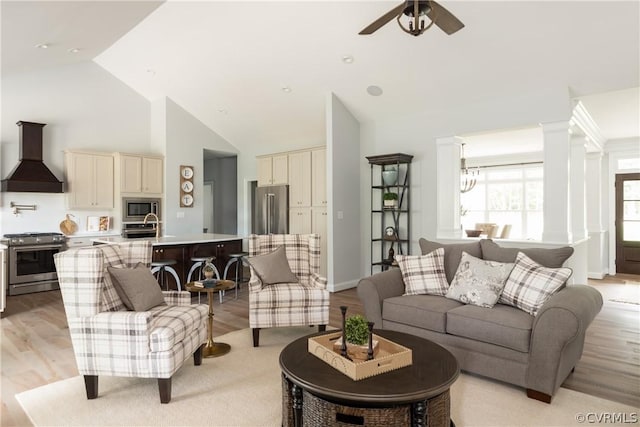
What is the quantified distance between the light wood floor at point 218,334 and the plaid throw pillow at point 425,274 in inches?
41.8

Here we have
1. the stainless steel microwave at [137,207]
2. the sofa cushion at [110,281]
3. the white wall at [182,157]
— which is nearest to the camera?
the sofa cushion at [110,281]

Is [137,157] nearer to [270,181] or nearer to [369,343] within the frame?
[270,181]

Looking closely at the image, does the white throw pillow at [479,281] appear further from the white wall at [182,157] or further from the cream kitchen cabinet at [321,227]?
the white wall at [182,157]

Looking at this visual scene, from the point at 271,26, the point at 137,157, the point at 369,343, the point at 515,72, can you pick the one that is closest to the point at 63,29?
the point at 271,26

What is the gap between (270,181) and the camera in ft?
24.7

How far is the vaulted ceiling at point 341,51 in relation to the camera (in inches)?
149

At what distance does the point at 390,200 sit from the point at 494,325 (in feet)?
10.8

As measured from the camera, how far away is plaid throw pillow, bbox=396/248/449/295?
3404 mm

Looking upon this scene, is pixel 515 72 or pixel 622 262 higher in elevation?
pixel 515 72

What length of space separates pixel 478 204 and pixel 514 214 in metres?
0.87

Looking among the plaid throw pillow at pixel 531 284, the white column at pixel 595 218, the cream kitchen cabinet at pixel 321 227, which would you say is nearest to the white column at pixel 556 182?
the plaid throw pillow at pixel 531 284

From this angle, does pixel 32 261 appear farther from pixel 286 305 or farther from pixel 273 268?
pixel 286 305

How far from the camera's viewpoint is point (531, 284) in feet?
9.36

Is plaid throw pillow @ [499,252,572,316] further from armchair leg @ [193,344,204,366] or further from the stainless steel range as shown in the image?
the stainless steel range
